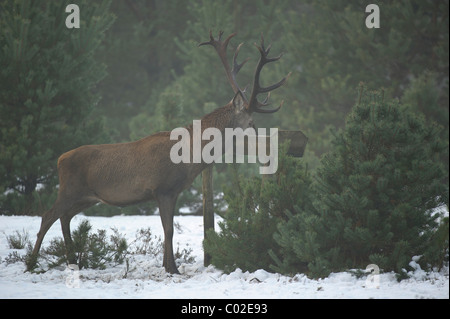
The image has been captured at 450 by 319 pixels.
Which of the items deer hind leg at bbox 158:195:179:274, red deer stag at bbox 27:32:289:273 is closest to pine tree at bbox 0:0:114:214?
red deer stag at bbox 27:32:289:273

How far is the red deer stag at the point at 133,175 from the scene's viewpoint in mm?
6598

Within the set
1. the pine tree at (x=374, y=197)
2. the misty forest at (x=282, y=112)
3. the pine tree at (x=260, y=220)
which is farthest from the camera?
the pine tree at (x=260, y=220)

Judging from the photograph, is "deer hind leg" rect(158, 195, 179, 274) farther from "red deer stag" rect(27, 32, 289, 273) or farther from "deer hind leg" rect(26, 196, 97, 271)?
"deer hind leg" rect(26, 196, 97, 271)

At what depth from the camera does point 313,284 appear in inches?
204

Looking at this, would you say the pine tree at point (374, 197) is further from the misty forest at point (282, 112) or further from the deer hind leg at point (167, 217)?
the deer hind leg at point (167, 217)

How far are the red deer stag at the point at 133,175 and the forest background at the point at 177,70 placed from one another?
25.3 inches

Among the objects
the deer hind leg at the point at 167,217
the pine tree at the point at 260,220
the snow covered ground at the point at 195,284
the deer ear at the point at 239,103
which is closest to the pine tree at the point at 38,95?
the snow covered ground at the point at 195,284

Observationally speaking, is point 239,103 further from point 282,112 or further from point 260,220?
point 282,112

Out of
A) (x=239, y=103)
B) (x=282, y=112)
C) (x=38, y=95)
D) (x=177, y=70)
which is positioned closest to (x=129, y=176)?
(x=239, y=103)

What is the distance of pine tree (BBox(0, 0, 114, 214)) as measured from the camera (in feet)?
34.6

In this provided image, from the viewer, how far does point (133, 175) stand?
22.0 ft

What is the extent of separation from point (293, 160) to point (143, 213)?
627 cm

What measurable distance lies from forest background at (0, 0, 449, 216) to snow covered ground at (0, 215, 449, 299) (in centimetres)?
124

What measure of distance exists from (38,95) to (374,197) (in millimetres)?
7551
